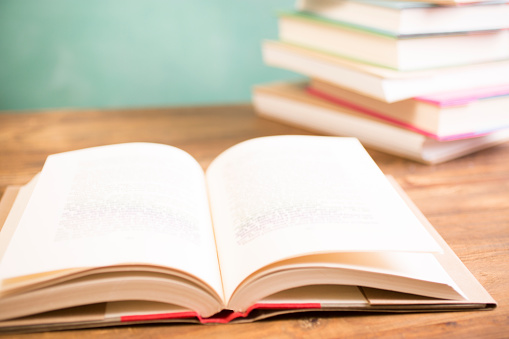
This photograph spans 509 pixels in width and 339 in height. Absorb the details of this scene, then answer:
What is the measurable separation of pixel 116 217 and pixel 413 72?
572 mm

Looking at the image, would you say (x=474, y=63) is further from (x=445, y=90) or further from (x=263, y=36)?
(x=263, y=36)

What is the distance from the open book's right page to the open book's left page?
0.08ft

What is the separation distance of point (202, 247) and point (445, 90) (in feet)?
1.89

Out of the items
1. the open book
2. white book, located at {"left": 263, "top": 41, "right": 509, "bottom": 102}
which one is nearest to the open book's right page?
the open book

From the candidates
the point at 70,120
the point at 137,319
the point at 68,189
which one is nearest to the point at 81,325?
the point at 137,319

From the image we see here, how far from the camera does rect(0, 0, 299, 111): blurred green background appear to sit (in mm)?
1219

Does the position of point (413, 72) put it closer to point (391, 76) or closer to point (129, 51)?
point (391, 76)

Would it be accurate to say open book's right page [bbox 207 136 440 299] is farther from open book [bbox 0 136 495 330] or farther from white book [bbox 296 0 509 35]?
white book [bbox 296 0 509 35]

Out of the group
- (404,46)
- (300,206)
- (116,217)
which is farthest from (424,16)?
(116,217)

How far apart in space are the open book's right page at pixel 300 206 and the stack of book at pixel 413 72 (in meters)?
0.20

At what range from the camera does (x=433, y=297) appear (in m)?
0.56

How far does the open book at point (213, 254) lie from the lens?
509 mm

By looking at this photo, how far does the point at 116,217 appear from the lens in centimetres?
57

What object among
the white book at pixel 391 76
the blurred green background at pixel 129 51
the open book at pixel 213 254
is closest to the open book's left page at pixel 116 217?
the open book at pixel 213 254
